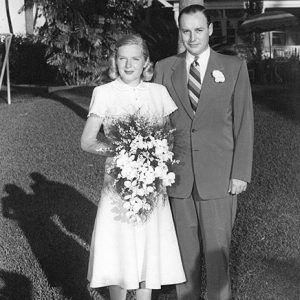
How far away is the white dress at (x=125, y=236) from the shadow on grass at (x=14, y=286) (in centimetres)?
106

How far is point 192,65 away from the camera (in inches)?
170

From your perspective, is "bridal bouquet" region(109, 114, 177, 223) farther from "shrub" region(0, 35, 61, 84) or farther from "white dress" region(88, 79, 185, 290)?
"shrub" region(0, 35, 61, 84)

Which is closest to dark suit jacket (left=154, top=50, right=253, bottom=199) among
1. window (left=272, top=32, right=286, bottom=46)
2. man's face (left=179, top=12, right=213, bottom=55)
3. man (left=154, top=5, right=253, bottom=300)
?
man (left=154, top=5, right=253, bottom=300)

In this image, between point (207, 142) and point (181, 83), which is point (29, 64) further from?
point (207, 142)

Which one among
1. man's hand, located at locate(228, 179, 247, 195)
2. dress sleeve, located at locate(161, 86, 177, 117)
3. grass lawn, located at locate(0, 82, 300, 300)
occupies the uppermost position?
dress sleeve, located at locate(161, 86, 177, 117)

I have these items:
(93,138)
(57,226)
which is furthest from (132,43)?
(57,226)

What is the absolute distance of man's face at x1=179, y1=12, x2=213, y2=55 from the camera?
4121 mm

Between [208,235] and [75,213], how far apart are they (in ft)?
10.3

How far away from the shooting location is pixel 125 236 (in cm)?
414

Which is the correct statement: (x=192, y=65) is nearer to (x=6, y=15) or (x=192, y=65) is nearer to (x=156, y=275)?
(x=156, y=275)

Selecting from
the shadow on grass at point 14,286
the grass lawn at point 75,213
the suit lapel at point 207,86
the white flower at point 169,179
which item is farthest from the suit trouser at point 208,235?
the shadow on grass at point 14,286

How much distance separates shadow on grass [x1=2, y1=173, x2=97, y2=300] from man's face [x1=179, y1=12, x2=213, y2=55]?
206 cm

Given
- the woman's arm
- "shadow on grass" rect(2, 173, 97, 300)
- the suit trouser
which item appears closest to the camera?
the woman's arm

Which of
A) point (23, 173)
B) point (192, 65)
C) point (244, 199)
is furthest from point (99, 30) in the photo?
point (192, 65)
